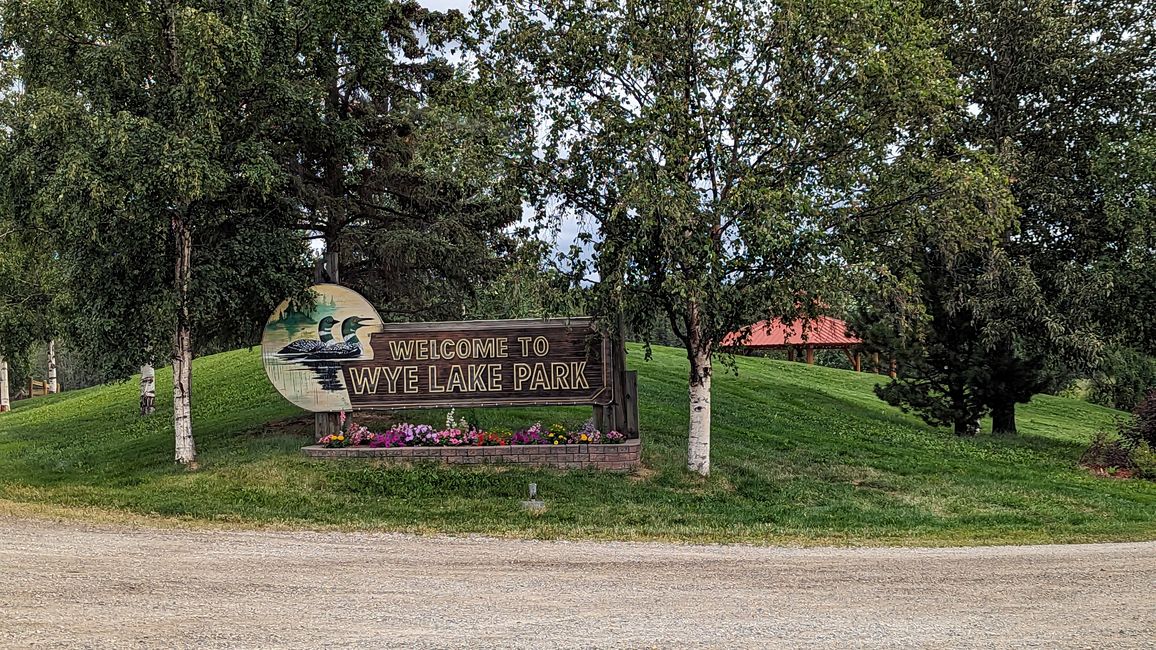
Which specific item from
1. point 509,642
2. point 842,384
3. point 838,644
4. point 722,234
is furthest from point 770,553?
point 842,384

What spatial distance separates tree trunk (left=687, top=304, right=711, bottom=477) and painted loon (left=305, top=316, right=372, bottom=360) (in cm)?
582

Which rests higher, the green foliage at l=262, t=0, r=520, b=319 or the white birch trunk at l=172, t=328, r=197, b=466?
the green foliage at l=262, t=0, r=520, b=319

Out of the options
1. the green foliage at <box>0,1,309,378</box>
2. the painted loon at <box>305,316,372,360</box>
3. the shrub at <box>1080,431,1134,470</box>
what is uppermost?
the green foliage at <box>0,1,309,378</box>

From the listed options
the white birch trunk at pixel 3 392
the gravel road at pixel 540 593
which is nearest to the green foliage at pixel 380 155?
the gravel road at pixel 540 593

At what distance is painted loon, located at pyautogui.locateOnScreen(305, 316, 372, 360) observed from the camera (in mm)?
15328

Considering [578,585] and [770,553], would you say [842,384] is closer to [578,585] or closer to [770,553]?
[770,553]

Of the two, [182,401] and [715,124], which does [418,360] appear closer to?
→ [182,401]

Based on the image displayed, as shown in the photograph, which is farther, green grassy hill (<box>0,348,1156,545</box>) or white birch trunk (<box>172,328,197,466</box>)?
white birch trunk (<box>172,328,197,466</box>)

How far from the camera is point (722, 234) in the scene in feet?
45.7

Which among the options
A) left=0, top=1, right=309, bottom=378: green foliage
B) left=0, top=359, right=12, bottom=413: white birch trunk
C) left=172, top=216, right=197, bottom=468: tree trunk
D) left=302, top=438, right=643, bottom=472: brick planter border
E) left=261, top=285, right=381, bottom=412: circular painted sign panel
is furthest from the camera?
left=0, top=359, right=12, bottom=413: white birch trunk

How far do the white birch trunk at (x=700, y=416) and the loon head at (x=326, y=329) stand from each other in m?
6.41

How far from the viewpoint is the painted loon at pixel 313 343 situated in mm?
15336

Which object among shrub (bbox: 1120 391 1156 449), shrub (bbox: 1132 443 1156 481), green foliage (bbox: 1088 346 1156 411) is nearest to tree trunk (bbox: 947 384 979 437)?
green foliage (bbox: 1088 346 1156 411)

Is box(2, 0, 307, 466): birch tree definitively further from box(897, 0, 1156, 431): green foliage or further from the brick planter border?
box(897, 0, 1156, 431): green foliage
